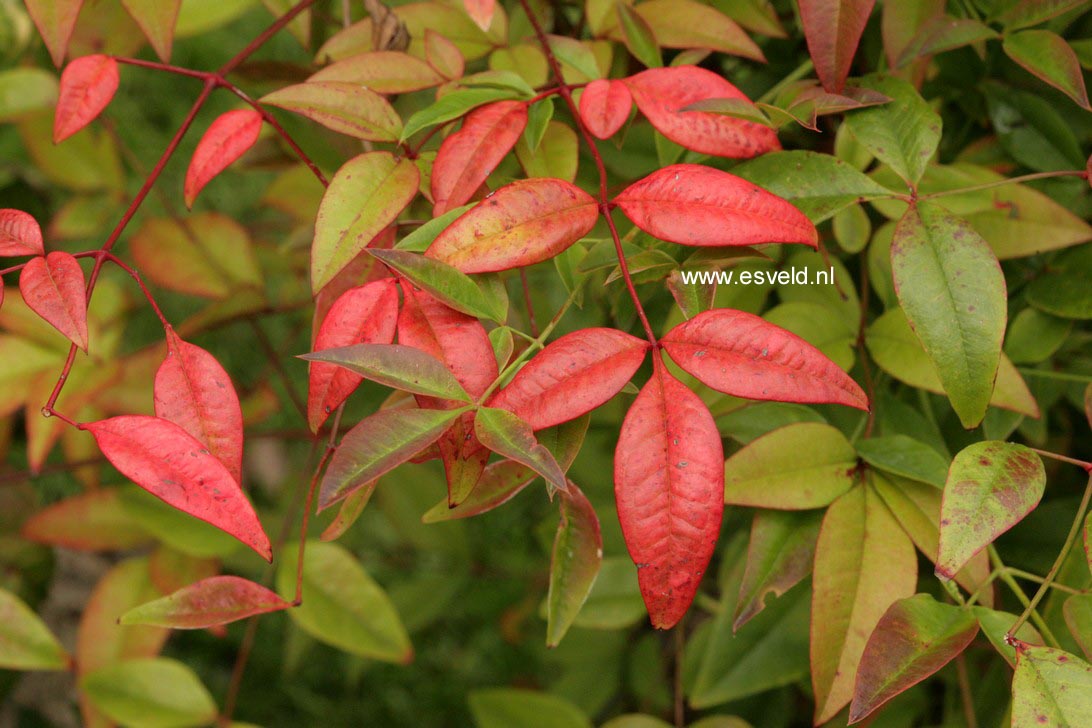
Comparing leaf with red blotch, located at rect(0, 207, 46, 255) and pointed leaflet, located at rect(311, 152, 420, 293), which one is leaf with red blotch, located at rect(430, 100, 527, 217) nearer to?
pointed leaflet, located at rect(311, 152, 420, 293)

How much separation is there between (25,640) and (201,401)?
0.42 meters

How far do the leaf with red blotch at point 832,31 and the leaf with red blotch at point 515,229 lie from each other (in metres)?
0.18

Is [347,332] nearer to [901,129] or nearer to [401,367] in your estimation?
[401,367]

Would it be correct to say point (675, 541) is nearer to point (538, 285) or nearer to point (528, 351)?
point (528, 351)

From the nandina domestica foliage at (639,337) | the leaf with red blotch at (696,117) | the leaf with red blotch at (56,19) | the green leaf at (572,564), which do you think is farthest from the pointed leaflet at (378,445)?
the leaf with red blotch at (56,19)

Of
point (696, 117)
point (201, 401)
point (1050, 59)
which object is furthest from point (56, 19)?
point (1050, 59)

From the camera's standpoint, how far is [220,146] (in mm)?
587

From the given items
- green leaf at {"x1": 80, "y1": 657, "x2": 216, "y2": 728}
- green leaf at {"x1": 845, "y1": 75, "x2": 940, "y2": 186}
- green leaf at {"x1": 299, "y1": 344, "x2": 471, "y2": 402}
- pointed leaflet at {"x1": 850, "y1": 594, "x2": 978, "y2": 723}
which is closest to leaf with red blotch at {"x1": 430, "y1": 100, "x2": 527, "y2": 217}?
green leaf at {"x1": 299, "y1": 344, "x2": 471, "y2": 402}

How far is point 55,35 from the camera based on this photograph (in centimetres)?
59

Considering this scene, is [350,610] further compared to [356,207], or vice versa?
[350,610]

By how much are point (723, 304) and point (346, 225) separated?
10.7 inches

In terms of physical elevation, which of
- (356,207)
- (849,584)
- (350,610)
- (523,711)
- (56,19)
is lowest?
(523,711)

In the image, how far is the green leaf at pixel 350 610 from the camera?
32.4 inches

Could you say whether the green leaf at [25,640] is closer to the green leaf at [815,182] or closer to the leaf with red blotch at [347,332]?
the leaf with red blotch at [347,332]
